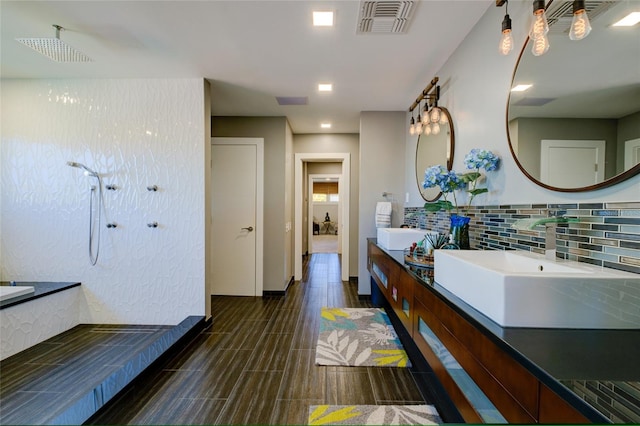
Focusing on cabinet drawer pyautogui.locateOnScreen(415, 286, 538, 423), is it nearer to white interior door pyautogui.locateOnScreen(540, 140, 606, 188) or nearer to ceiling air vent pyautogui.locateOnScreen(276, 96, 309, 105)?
white interior door pyautogui.locateOnScreen(540, 140, 606, 188)

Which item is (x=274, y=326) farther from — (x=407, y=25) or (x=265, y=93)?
(x=407, y=25)

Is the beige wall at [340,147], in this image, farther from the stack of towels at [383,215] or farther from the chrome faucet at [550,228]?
the chrome faucet at [550,228]

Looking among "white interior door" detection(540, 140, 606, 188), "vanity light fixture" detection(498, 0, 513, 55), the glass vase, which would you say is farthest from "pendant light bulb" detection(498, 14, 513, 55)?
the glass vase

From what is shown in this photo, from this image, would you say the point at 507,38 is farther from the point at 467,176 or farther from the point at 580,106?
the point at 467,176

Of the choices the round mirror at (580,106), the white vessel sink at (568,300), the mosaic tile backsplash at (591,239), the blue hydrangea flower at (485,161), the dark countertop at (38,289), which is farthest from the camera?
the dark countertop at (38,289)

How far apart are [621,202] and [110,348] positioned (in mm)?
3519

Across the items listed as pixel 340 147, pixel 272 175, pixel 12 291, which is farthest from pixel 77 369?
pixel 340 147

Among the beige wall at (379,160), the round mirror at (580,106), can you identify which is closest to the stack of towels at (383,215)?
the beige wall at (379,160)

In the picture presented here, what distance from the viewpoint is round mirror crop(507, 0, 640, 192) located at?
0.90m

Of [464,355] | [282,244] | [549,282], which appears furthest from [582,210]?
[282,244]

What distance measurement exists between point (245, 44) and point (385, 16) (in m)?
1.10

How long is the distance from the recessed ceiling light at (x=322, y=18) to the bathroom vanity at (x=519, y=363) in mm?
1855

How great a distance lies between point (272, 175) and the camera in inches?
146

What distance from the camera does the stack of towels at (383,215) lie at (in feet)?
10.8
